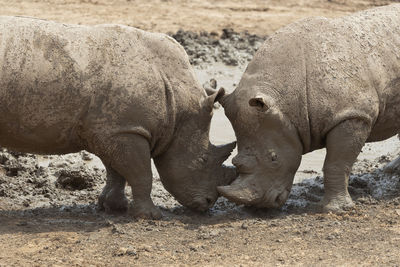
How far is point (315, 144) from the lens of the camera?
8.28 metres

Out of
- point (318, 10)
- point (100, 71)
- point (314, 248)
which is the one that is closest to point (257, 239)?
point (314, 248)

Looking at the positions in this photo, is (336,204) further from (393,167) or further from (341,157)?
(393,167)

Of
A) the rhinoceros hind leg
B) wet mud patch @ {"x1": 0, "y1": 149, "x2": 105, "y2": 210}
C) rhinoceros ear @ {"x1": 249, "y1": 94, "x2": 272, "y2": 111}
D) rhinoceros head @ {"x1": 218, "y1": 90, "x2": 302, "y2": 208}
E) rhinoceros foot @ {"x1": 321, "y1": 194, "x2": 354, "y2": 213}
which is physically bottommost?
wet mud patch @ {"x1": 0, "y1": 149, "x2": 105, "y2": 210}

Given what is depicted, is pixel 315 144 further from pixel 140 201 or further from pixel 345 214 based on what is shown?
pixel 140 201

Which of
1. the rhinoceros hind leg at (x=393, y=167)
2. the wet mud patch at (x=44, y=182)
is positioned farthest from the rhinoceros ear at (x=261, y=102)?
the rhinoceros hind leg at (x=393, y=167)

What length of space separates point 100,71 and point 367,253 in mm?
2746

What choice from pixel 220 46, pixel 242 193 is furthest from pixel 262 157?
pixel 220 46

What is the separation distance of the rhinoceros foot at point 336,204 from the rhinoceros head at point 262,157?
372 millimetres

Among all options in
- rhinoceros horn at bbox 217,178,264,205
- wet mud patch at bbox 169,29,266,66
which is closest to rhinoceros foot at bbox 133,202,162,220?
rhinoceros horn at bbox 217,178,264,205

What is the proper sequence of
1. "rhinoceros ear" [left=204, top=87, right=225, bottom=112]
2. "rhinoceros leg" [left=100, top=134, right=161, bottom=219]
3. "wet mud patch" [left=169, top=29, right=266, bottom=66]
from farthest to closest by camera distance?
"wet mud patch" [left=169, top=29, right=266, bottom=66] → "rhinoceros ear" [left=204, top=87, right=225, bottom=112] → "rhinoceros leg" [left=100, top=134, right=161, bottom=219]

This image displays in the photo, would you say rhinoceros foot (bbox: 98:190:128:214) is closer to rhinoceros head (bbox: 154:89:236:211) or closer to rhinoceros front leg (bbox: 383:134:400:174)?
rhinoceros head (bbox: 154:89:236:211)

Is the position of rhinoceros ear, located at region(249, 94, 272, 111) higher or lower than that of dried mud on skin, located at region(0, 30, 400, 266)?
higher

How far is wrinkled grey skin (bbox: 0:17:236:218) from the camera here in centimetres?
754

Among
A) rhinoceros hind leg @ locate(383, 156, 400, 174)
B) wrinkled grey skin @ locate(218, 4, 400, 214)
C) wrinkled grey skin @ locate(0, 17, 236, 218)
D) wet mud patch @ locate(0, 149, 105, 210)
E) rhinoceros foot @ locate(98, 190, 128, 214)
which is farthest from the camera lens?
rhinoceros hind leg @ locate(383, 156, 400, 174)
